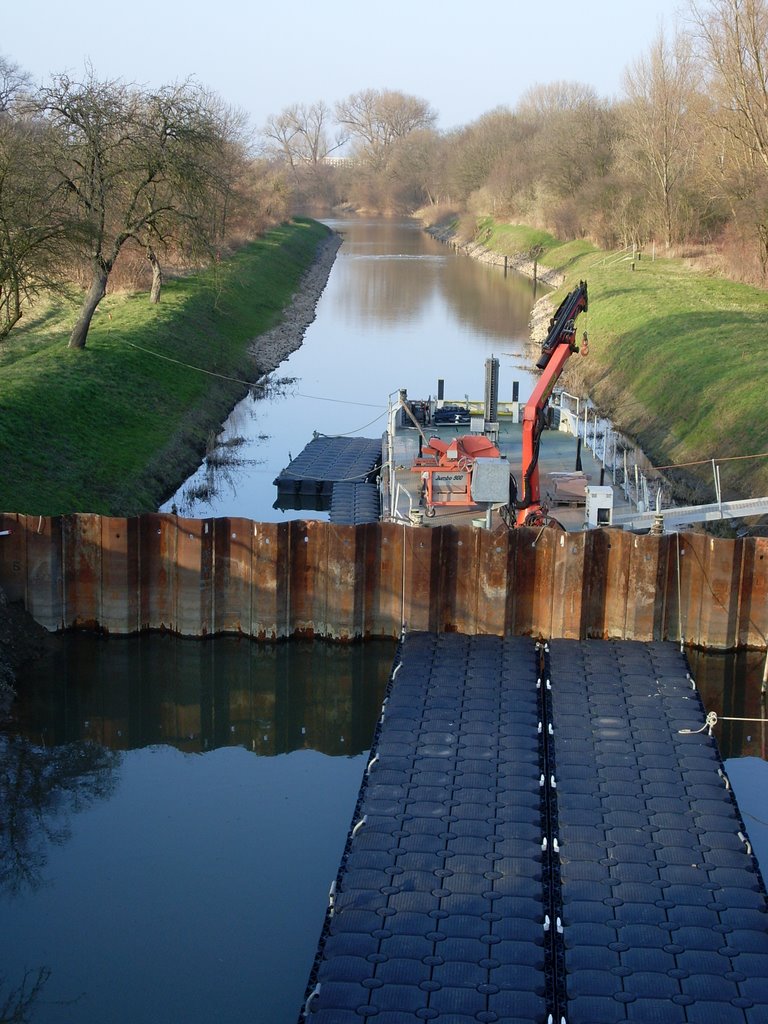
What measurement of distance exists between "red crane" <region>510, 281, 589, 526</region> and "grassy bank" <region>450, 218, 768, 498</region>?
5.85 meters

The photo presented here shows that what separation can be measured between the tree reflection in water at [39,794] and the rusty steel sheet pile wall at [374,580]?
10.5 feet

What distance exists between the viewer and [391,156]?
543 ft

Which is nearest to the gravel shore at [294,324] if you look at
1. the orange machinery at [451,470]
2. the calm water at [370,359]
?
the calm water at [370,359]

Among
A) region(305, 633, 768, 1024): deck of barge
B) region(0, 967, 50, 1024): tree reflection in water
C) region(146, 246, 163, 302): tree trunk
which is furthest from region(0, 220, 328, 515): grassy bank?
region(0, 967, 50, 1024): tree reflection in water

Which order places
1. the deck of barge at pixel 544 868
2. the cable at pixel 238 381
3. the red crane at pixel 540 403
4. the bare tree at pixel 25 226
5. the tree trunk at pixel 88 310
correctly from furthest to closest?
1. the cable at pixel 238 381
2. the tree trunk at pixel 88 310
3. the bare tree at pixel 25 226
4. the red crane at pixel 540 403
5. the deck of barge at pixel 544 868

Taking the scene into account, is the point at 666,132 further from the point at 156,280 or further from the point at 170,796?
the point at 170,796

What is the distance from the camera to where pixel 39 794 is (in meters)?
16.2

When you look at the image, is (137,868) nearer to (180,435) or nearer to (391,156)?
(180,435)

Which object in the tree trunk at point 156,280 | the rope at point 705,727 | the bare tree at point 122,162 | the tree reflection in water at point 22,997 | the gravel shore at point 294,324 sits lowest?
the tree reflection in water at point 22,997

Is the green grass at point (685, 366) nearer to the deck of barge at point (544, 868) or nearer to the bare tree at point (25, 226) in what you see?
the deck of barge at point (544, 868)

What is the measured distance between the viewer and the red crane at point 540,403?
2181 cm

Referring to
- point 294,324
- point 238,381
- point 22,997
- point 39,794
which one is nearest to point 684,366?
point 238,381

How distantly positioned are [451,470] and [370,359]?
26749mm

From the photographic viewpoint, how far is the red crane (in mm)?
21812
